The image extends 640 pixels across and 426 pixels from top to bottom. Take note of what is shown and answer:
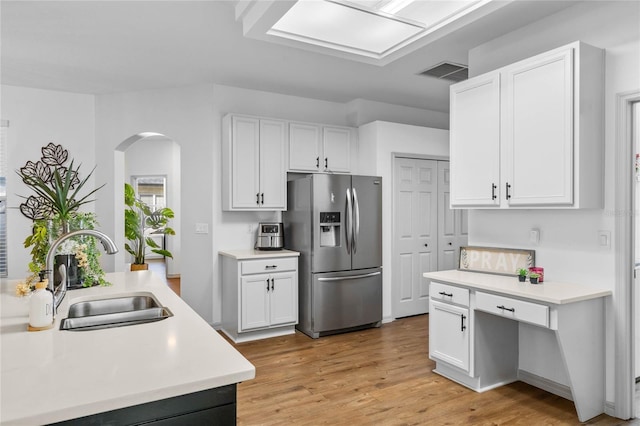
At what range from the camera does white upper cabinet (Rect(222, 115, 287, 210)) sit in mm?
4270

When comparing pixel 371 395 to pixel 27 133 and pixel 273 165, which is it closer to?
pixel 273 165

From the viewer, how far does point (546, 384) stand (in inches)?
116

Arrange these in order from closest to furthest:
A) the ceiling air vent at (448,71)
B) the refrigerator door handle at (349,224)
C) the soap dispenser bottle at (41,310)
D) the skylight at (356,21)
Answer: the soap dispenser bottle at (41,310)
the skylight at (356,21)
the ceiling air vent at (448,71)
the refrigerator door handle at (349,224)

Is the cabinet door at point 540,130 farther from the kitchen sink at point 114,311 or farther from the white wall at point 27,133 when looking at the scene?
the white wall at point 27,133

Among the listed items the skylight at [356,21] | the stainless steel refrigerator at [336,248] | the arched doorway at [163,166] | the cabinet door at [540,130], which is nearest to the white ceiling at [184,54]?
the skylight at [356,21]

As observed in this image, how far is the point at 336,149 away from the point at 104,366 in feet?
13.1

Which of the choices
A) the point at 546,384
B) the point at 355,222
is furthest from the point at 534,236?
the point at 355,222

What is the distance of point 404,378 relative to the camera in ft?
10.4

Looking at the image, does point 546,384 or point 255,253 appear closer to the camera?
point 546,384

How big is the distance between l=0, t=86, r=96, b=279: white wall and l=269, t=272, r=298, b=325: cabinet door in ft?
9.25

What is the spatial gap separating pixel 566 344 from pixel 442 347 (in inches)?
35.5

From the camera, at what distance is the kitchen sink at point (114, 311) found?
1735 mm

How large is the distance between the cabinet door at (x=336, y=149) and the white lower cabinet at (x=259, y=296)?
4.18ft

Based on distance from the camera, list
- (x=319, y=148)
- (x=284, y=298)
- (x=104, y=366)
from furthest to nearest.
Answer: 1. (x=319, y=148)
2. (x=284, y=298)
3. (x=104, y=366)
